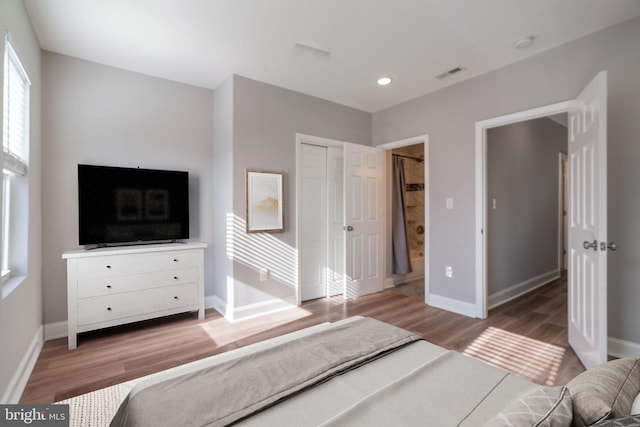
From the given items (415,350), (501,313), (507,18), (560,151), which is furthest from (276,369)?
(560,151)

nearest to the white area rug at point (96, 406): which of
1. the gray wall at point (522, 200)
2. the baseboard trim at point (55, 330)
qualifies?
the baseboard trim at point (55, 330)

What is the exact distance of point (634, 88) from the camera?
228cm

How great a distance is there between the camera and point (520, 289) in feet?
13.3

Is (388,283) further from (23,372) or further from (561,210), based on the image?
(23,372)

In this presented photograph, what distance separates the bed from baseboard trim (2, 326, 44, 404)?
4.63ft

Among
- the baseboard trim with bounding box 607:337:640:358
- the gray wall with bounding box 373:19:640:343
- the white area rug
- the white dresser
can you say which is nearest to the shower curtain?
the gray wall with bounding box 373:19:640:343

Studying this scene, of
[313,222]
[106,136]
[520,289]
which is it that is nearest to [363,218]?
[313,222]

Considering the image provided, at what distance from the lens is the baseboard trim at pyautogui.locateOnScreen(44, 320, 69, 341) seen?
269 centimetres

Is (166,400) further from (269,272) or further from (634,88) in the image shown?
(634,88)

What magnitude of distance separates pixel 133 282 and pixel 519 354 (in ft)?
11.2

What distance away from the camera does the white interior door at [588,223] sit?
1.91 m

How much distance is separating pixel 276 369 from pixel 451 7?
8.44 feet

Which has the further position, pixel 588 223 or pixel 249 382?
pixel 588 223

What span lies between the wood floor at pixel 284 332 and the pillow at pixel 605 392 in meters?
1.51
